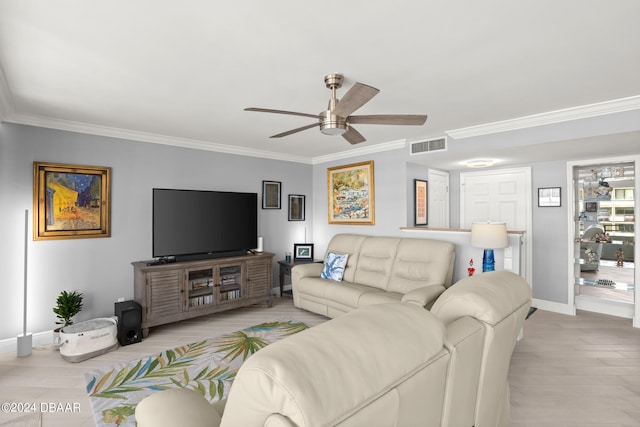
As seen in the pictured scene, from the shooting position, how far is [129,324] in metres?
3.48

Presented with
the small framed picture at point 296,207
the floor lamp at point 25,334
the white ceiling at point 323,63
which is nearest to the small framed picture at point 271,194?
the small framed picture at point 296,207

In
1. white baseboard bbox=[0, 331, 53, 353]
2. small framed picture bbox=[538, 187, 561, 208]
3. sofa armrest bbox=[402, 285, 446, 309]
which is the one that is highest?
small framed picture bbox=[538, 187, 561, 208]

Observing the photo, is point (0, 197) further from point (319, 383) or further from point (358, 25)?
point (319, 383)

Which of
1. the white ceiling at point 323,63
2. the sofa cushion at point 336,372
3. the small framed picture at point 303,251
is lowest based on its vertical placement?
the small framed picture at point 303,251

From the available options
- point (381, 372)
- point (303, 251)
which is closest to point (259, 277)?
point (303, 251)

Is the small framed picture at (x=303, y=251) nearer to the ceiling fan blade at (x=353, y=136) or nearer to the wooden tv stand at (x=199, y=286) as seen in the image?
the wooden tv stand at (x=199, y=286)

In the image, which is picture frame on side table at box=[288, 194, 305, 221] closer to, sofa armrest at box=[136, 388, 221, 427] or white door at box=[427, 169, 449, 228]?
white door at box=[427, 169, 449, 228]

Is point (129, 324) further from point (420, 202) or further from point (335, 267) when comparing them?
point (420, 202)

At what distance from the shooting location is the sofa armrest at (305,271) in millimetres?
4582

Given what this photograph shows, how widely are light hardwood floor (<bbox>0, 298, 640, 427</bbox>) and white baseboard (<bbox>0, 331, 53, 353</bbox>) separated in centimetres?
11

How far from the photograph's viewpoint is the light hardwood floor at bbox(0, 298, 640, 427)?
2293mm

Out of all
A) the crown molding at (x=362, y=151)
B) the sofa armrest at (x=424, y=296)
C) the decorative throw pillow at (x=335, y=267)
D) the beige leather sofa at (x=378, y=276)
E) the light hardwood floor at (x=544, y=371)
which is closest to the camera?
the light hardwood floor at (x=544, y=371)

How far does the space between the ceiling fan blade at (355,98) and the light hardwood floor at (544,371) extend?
234 cm

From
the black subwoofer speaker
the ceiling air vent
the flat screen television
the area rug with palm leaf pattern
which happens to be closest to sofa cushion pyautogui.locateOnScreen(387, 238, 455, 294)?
the ceiling air vent
